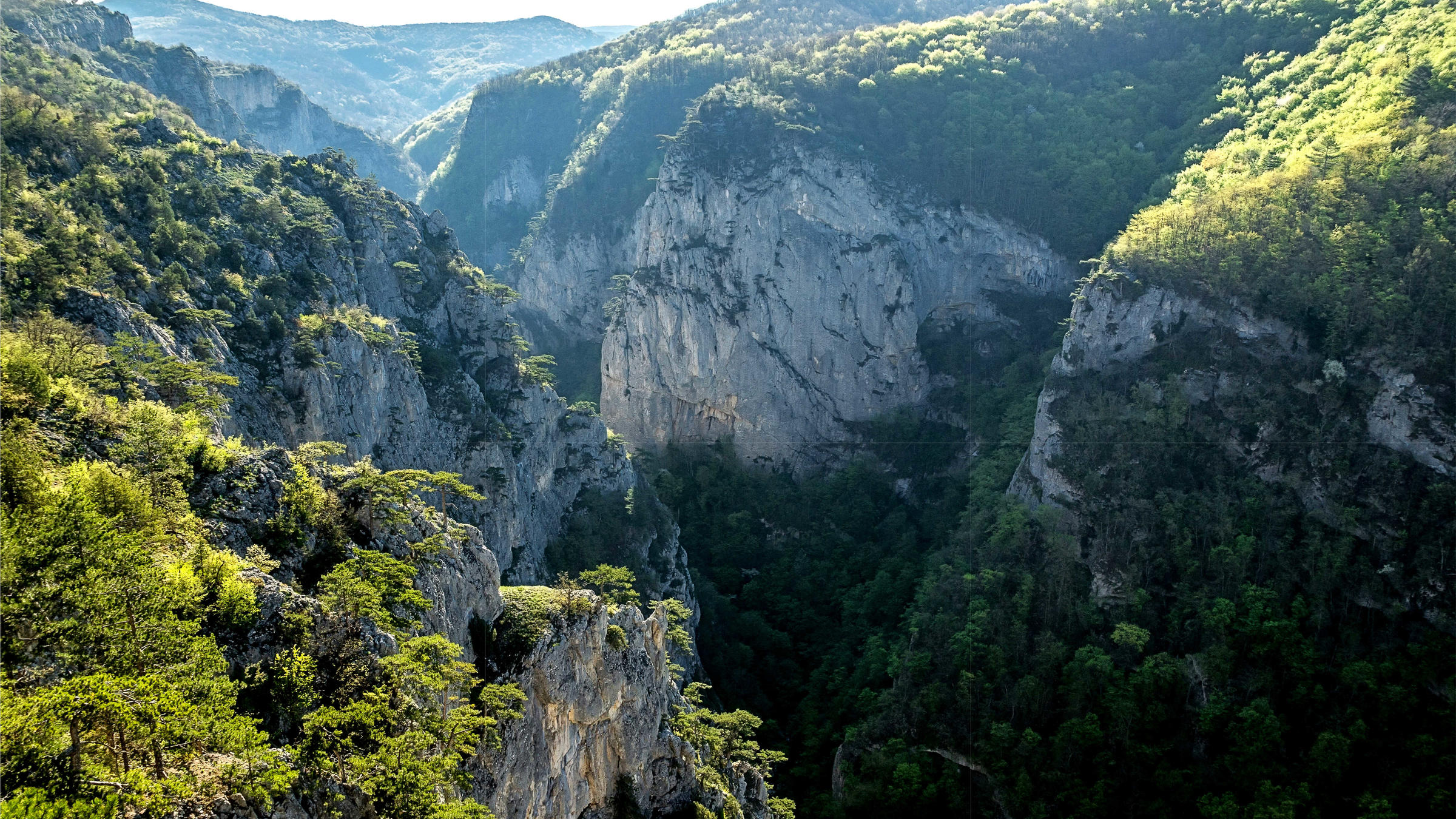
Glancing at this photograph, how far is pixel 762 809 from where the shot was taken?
43.2 metres

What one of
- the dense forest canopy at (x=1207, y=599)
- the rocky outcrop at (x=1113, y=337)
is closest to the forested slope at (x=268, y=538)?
the dense forest canopy at (x=1207, y=599)

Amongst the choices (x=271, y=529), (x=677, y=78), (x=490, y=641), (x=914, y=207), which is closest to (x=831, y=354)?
(x=914, y=207)

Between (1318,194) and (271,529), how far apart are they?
58.4 meters

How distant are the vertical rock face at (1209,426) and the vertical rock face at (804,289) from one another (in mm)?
26097

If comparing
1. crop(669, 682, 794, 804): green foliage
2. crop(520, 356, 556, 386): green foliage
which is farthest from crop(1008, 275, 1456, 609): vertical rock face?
crop(520, 356, 556, 386): green foliage

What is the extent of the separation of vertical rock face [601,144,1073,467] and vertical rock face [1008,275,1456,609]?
26.1 meters

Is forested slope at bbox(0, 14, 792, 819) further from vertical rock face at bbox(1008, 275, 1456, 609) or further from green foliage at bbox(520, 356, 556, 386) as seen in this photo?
vertical rock face at bbox(1008, 275, 1456, 609)

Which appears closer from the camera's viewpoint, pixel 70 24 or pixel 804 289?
pixel 70 24

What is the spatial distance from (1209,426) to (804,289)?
42078 millimetres

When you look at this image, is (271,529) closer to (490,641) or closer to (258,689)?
(258,689)

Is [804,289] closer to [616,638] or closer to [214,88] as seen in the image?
[616,638]

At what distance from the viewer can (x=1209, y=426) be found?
176 feet

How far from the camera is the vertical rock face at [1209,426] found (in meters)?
46.9

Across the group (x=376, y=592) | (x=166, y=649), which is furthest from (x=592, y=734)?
(x=166, y=649)
